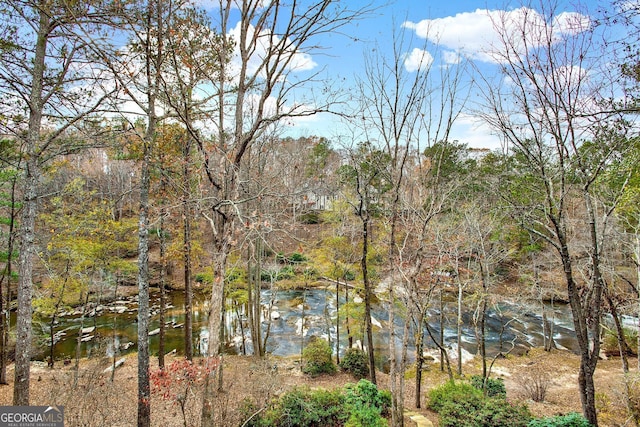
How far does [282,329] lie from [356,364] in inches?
239

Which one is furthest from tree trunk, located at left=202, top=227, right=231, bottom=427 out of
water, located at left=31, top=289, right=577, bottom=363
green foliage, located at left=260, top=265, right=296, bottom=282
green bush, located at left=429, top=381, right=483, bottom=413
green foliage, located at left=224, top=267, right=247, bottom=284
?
green foliage, located at left=224, top=267, right=247, bottom=284

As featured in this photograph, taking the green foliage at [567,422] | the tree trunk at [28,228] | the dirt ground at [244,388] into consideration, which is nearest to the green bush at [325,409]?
the dirt ground at [244,388]

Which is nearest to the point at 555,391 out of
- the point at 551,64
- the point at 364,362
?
the point at 364,362

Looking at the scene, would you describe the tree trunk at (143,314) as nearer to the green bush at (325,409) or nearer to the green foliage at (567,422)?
Answer: the green bush at (325,409)

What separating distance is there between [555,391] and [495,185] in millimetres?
9730

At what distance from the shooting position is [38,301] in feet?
34.2

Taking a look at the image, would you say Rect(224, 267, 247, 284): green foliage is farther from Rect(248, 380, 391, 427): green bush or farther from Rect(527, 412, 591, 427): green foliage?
Rect(527, 412, 591, 427): green foliage

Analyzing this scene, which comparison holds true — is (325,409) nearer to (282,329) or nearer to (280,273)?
(280,273)

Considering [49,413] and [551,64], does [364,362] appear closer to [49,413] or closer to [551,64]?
[49,413]

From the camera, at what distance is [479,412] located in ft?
23.1

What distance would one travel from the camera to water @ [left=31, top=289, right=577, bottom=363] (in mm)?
14453

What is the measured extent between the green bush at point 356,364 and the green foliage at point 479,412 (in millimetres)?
4500

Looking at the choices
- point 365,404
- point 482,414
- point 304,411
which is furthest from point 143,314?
point 482,414

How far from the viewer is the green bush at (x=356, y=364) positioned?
1233 centimetres
